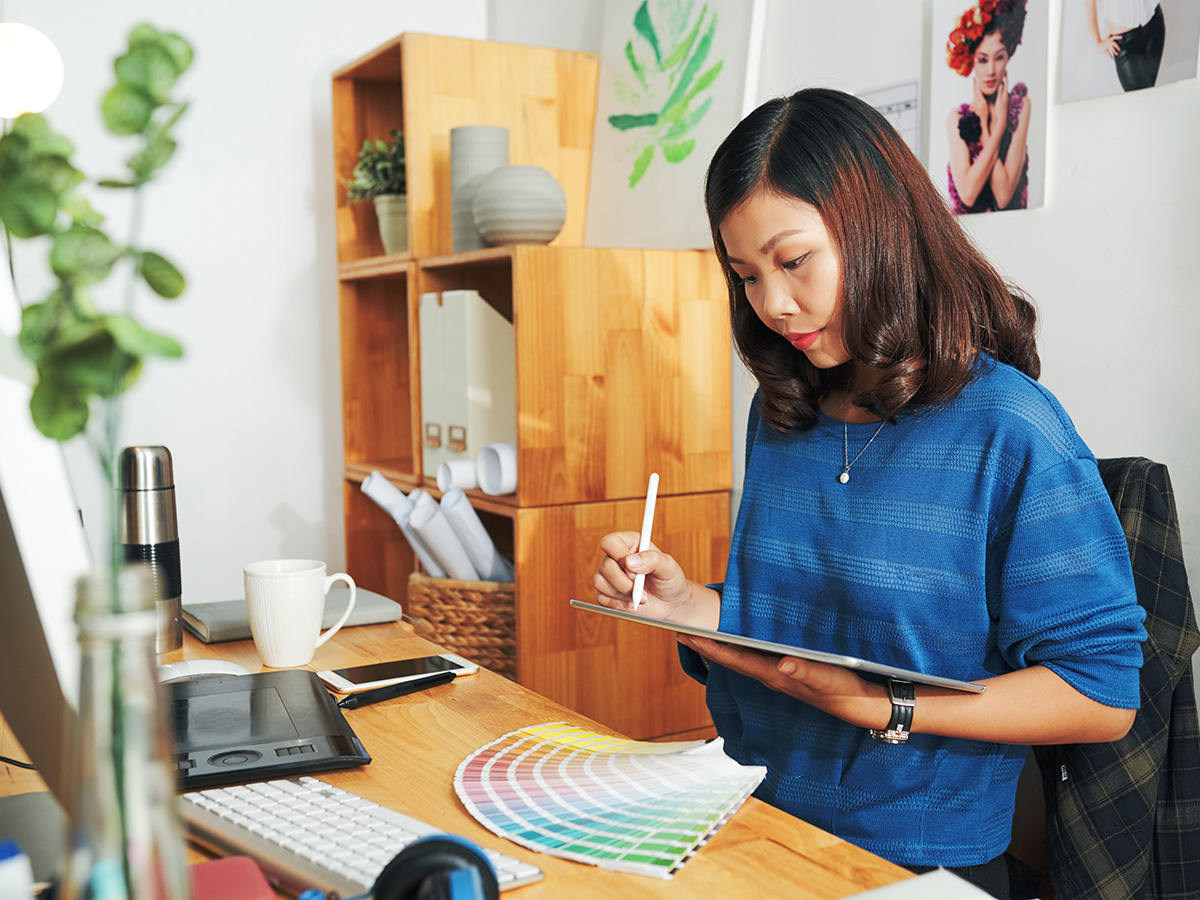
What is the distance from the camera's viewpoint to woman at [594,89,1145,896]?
0.95 m

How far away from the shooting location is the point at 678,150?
206cm

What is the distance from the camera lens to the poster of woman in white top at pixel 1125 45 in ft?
3.90

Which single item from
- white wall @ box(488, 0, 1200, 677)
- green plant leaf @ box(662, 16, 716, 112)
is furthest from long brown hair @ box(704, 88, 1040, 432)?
green plant leaf @ box(662, 16, 716, 112)

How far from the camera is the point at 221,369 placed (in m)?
2.62

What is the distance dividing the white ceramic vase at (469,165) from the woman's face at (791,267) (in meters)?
1.08

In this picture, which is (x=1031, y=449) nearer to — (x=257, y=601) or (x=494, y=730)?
(x=494, y=730)

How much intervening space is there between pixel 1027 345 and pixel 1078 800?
475 mm

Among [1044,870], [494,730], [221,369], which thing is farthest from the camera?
[221,369]

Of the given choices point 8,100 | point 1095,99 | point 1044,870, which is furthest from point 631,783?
point 1095,99

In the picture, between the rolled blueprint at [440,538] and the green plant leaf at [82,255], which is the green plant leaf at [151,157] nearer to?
the green plant leaf at [82,255]

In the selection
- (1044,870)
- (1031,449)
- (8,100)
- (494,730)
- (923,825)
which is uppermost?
(8,100)

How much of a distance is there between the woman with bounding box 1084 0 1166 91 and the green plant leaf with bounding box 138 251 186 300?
47.9 inches

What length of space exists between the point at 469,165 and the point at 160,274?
1833 mm

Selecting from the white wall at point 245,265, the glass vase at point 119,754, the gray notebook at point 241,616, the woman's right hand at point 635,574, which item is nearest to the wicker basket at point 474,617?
the gray notebook at point 241,616
